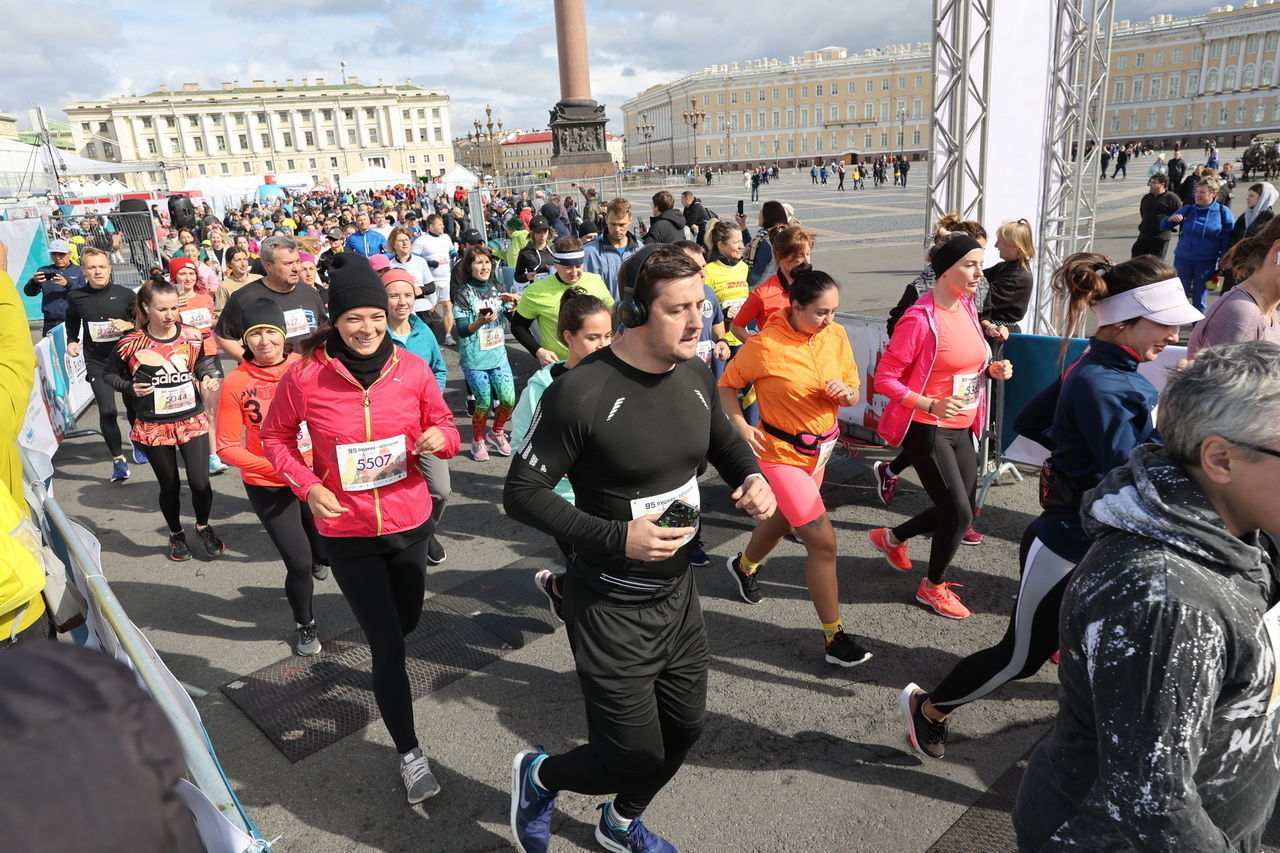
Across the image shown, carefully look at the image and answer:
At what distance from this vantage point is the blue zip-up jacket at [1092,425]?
267 cm

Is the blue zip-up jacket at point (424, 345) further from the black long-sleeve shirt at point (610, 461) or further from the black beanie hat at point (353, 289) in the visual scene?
the black long-sleeve shirt at point (610, 461)

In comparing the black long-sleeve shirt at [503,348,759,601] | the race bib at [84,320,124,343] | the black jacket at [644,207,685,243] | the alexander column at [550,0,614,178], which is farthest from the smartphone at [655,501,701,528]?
the alexander column at [550,0,614,178]

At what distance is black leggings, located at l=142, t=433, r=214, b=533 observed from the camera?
554cm

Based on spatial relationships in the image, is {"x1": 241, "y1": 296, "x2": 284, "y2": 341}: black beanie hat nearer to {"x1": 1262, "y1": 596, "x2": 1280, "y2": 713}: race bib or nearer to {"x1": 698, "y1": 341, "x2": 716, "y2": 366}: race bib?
{"x1": 698, "y1": 341, "x2": 716, "y2": 366}: race bib

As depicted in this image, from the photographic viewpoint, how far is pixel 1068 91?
7859 mm

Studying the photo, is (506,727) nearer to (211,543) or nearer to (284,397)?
(284,397)

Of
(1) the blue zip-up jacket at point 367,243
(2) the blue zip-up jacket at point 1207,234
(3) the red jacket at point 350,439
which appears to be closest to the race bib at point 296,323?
(3) the red jacket at point 350,439

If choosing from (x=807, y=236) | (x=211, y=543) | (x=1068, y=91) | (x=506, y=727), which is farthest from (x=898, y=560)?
(x=1068, y=91)

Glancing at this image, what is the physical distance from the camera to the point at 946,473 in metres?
4.12

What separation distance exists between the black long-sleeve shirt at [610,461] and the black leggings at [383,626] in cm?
99

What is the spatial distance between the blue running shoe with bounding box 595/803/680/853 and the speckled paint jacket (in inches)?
62.0

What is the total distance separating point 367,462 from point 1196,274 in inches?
468

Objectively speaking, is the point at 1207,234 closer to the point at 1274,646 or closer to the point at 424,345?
the point at 424,345

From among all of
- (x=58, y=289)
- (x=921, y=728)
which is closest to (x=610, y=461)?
(x=921, y=728)
